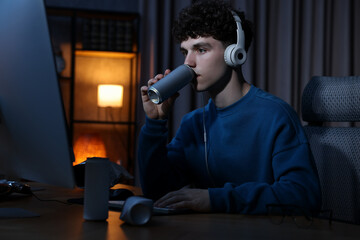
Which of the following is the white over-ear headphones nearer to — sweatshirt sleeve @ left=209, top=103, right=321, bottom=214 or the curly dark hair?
the curly dark hair

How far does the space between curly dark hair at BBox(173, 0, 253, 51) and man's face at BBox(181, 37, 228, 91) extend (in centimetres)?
2

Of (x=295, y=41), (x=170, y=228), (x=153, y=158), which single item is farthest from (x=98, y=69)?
(x=170, y=228)

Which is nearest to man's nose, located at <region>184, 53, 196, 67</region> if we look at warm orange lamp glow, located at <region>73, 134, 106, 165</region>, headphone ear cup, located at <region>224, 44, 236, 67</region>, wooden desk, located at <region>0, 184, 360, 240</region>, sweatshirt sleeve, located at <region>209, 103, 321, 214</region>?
headphone ear cup, located at <region>224, 44, 236, 67</region>

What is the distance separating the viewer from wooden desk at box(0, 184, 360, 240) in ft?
2.23

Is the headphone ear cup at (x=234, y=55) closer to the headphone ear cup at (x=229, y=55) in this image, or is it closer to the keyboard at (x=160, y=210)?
the headphone ear cup at (x=229, y=55)

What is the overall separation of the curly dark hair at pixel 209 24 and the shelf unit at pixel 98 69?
6.38 ft

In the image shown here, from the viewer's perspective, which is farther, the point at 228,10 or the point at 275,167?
the point at 228,10

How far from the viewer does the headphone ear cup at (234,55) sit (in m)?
1.32

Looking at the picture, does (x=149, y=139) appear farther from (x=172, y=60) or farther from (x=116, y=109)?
(x=116, y=109)

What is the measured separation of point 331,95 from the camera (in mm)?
1446

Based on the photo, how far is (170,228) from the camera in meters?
0.74

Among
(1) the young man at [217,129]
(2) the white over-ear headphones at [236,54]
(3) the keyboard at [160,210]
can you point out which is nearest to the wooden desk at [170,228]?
(3) the keyboard at [160,210]

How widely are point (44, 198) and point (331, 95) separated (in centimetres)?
94

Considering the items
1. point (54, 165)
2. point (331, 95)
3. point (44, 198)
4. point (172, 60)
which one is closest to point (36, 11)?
point (54, 165)
